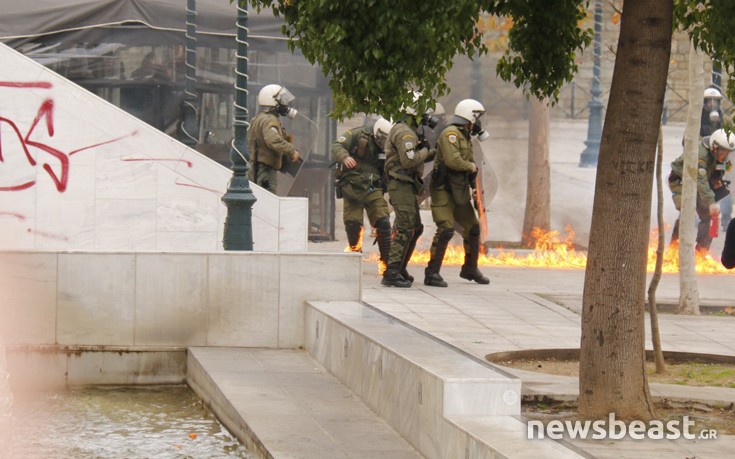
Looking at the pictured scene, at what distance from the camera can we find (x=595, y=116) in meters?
25.1

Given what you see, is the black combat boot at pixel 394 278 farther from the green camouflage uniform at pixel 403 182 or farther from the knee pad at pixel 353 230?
the knee pad at pixel 353 230

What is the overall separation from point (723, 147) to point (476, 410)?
11620 mm

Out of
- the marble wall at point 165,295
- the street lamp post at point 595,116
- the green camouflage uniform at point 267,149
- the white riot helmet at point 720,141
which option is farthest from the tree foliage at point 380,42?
the street lamp post at point 595,116

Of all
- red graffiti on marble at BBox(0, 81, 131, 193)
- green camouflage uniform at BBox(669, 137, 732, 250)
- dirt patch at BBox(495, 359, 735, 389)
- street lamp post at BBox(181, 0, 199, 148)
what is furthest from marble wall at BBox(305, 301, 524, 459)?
green camouflage uniform at BBox(669, 137, 732, 250)

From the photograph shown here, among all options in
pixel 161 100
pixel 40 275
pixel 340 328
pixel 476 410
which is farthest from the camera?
pixel 161 100

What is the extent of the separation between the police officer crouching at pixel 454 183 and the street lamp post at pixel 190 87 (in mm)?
3991

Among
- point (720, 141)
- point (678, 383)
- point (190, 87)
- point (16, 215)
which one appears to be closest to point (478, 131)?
point (720, 141)

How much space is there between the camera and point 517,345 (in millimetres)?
10367

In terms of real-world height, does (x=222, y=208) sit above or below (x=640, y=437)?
above

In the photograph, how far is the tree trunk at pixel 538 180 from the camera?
20.0m

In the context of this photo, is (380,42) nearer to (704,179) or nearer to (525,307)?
(525,307)

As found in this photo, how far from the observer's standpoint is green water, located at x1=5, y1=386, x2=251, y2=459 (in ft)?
24.1

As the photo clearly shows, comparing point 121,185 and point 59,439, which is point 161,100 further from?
point 59,439

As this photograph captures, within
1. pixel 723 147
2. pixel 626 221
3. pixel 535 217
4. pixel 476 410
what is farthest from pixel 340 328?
pixel 535 217
